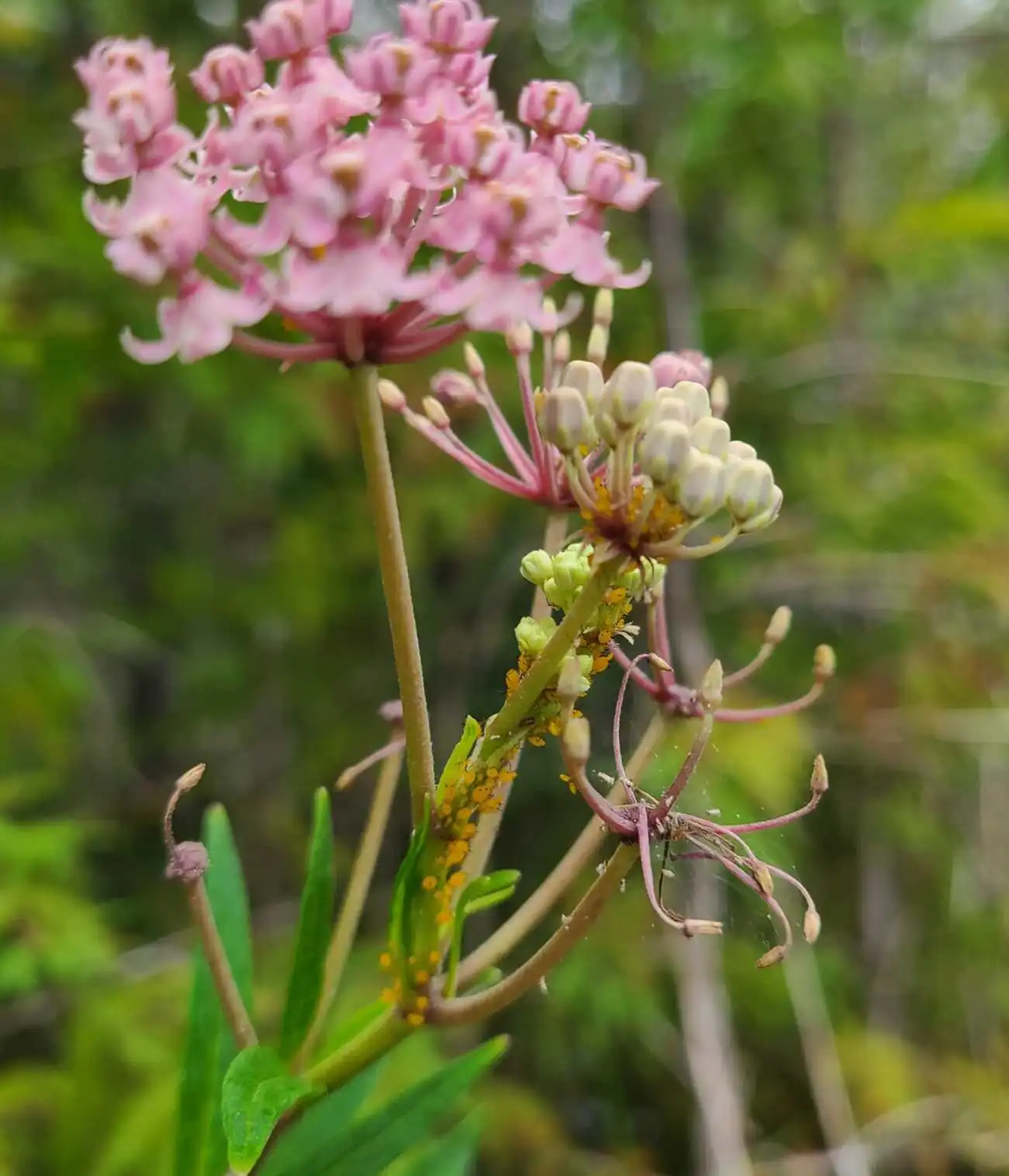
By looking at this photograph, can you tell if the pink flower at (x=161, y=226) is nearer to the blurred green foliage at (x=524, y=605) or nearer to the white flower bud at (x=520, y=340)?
the white flower bud at (x=520, y=340)

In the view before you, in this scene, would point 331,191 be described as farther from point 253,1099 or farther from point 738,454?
point 253,1099

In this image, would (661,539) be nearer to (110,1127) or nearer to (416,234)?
(416,234)

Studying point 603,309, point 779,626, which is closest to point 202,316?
point 603,309

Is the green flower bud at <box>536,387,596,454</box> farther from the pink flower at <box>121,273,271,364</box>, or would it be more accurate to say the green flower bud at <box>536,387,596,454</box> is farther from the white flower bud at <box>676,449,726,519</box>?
the pink flower at <box>121,273,271,364</box>

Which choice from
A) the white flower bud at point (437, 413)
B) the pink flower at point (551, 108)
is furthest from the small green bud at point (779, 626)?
the pink flower at point (551, 108)

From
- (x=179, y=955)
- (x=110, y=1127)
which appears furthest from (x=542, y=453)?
(x=179, y=955)

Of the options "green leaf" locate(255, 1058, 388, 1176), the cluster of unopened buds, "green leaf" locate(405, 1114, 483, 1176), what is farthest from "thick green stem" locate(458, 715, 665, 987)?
"green leaf" locate(405, 1114, 483, 1176)

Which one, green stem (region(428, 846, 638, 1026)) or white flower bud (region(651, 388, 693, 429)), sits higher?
white flower bud (region(651, 388, 693, 429))
